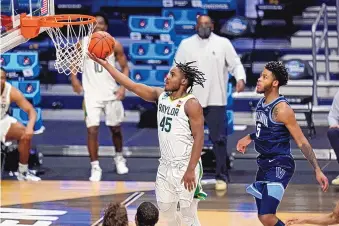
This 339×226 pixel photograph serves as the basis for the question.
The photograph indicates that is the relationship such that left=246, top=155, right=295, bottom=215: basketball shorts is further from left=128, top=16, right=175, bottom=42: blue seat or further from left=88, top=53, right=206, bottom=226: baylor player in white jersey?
left=128, top=16, right=175, bottom=42: blue seat

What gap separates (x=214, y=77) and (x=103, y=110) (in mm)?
1494

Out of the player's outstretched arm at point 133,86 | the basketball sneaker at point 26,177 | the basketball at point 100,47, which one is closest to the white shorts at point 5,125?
the basketball sneaker at point 26,177

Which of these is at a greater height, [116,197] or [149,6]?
[149,6]

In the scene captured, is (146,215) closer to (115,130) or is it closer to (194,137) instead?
(194,137)

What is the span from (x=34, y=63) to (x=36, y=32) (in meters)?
4.16

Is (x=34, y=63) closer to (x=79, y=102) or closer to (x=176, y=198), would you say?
(x=79, y=102)

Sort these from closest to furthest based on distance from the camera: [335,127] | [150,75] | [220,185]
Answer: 1. [335,127]
2. [220,185]
3. [150,75]

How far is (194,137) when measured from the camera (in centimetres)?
827

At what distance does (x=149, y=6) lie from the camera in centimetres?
1594

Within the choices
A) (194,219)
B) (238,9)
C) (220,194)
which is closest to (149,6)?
(238,9)

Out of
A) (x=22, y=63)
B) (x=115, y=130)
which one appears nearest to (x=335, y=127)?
(x=115, y=130)

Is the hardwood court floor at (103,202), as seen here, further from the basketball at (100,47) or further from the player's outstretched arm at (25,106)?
the basketball at (100,47)

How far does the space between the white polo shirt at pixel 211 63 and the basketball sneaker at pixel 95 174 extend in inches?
59.3

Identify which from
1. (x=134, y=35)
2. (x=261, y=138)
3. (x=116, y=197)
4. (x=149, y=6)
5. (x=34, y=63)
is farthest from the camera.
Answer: (x=149, y=6)
